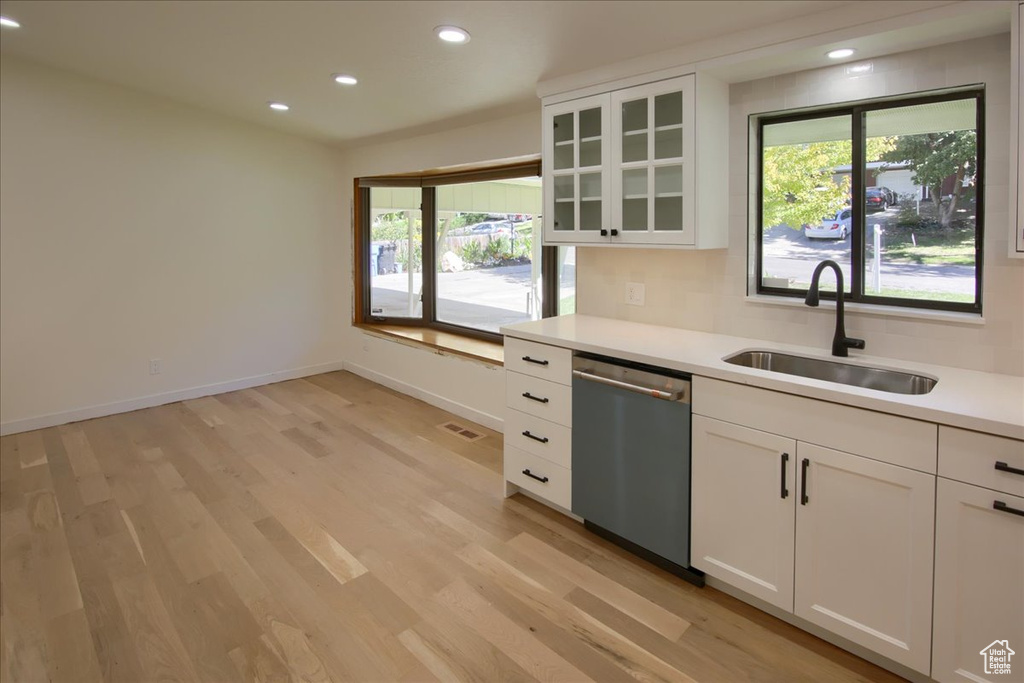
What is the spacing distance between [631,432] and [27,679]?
2279 mm

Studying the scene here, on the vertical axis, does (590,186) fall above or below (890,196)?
above

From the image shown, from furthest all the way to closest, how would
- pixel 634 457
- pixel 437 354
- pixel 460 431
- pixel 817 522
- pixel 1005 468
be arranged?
pixel 437 354 < pixel 460 431 < pixel 634 457 < pixel 817 522 < pixel 1005 468

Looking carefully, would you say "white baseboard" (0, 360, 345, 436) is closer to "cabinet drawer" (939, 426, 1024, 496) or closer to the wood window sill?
the wood window sill

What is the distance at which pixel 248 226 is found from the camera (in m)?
5.13

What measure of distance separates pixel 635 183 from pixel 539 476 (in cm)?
153

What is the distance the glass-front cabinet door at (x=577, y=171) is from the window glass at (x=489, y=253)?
1.04m

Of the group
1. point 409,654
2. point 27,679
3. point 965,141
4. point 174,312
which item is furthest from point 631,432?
point 174,312

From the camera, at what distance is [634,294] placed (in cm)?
320

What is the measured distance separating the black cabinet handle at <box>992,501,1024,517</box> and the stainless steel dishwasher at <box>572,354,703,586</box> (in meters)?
0.94

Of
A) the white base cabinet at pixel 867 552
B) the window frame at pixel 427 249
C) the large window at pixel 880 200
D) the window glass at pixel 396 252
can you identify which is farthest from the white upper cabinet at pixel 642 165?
the window glass at pixel 396 252

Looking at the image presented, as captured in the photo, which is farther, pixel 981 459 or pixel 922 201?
pixel 922 201

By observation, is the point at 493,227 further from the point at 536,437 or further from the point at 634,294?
the point at 536,437

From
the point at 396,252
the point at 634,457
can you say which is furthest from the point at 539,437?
the point at 396,252

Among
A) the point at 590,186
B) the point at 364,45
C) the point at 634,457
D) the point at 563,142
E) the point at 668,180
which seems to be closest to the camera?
the point at 634,457
